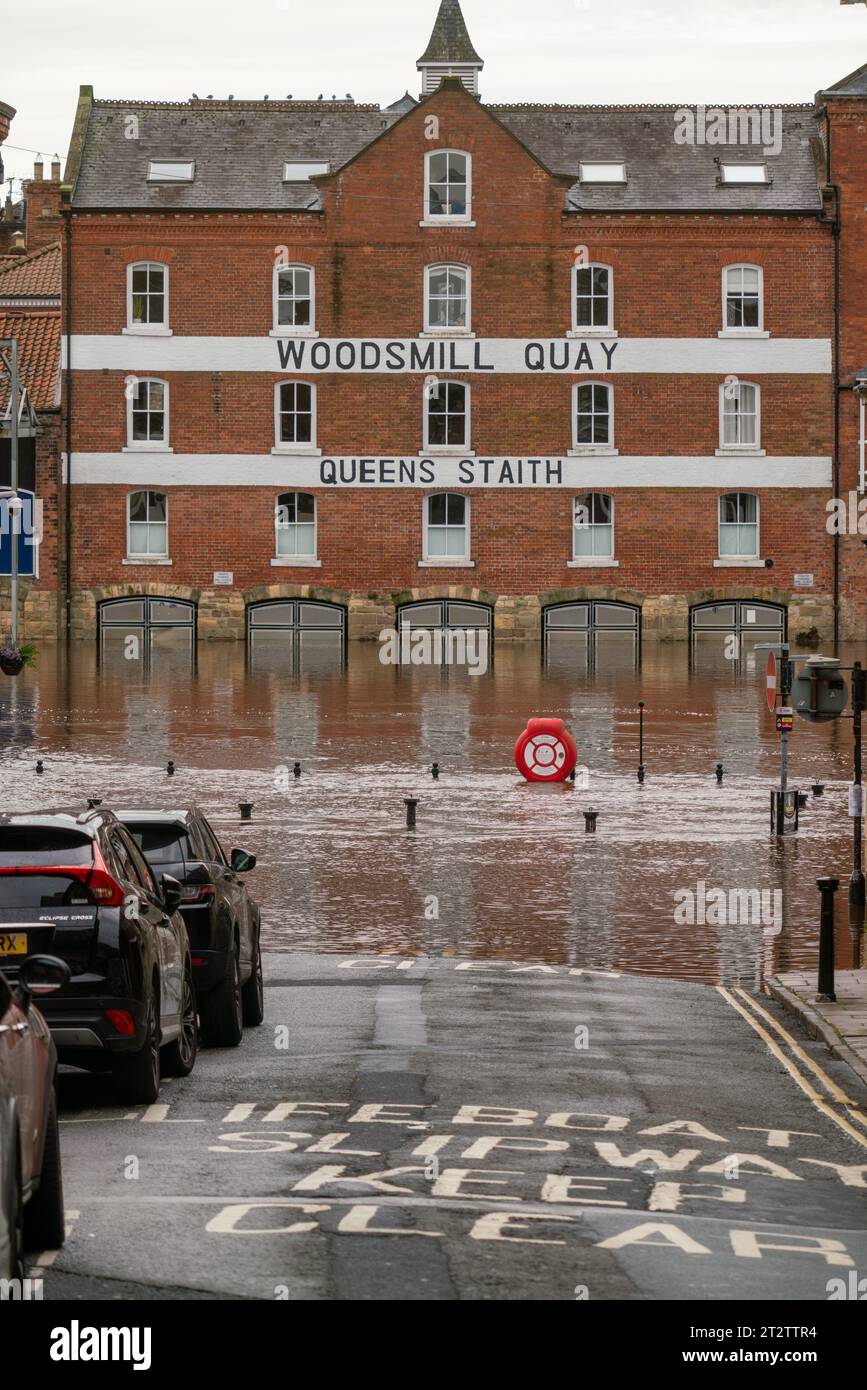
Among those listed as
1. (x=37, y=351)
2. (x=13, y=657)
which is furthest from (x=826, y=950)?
(x=37, y=351)

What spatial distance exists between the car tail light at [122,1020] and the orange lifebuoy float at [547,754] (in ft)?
70.3

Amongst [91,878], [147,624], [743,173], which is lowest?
[91,878]

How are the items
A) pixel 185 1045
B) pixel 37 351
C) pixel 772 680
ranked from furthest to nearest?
pixel 37 351
pixel 772 680
pixel 185 1045

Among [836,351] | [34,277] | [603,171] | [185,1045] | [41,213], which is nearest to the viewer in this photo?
[185,1045]

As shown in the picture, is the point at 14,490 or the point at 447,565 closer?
the point at 14,490

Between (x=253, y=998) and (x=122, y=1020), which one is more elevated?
(x=122, y=1020)

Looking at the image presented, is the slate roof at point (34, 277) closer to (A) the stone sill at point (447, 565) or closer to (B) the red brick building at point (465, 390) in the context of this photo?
(B) the red brick building at point (465, 390)

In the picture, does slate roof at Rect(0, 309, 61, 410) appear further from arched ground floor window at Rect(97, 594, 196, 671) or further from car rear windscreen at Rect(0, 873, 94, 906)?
car rear windscreen at Rect(0, 873, 94, 906)

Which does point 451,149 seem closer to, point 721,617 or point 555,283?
point 555,283

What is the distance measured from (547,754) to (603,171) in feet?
107

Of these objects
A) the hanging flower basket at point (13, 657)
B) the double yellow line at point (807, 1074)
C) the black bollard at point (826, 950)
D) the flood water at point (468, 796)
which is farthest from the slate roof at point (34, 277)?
the black bollard at point (826, 950)

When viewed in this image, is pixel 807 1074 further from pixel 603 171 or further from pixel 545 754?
pixel 603 171

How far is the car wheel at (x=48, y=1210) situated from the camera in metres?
8.27

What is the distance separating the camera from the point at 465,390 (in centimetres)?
6053
